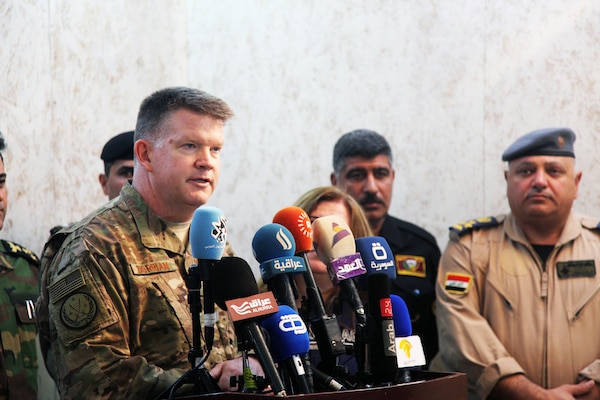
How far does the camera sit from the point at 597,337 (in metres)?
3.63

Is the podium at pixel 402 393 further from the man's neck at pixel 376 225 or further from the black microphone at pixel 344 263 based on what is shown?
the man's neck at pixel 376 225

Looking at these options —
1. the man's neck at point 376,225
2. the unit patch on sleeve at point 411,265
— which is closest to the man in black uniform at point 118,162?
the man's neck at point 376,225

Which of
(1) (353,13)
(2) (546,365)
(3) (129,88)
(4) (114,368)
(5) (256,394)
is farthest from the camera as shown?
(1) (353,13)

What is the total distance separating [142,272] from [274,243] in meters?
0.49

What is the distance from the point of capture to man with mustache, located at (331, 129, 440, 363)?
4.00m

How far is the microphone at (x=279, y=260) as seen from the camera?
1.96 metres

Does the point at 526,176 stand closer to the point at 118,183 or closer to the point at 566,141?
the point at 566,141

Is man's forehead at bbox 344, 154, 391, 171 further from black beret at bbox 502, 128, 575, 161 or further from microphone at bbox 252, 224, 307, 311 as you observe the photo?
microphone at bbox 252, 224, 307, 311

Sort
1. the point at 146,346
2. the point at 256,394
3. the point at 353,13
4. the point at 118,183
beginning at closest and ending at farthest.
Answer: the point at 256,394
the point at 146,346
the point at 118,183
the point at 353,13

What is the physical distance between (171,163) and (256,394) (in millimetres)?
899

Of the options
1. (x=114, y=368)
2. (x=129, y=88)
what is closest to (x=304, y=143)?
(x=129, y=88)

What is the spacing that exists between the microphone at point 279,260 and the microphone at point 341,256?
110 millimetres

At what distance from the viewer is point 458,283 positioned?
3.79 meters

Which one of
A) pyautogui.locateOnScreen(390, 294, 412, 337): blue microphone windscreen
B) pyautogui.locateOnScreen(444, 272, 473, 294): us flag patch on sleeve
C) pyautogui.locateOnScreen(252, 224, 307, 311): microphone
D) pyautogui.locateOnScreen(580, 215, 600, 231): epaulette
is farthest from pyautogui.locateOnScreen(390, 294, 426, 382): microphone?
pyautogui.locateOnScreen(580, 215, 600, 231): epaulette
